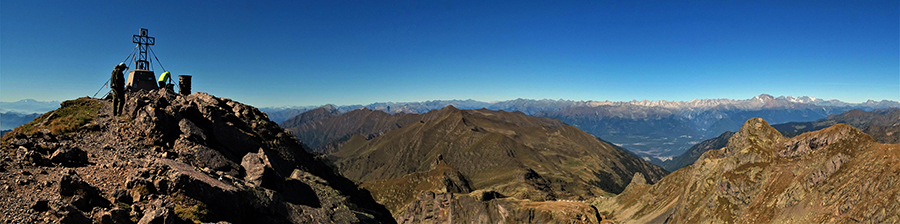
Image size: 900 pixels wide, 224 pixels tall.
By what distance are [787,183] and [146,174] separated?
444ft

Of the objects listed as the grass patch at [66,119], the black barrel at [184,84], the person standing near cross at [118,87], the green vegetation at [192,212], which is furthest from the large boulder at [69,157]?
the black barrel at [184,84]

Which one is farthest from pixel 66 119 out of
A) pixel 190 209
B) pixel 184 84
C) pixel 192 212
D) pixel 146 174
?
pixel 184 84

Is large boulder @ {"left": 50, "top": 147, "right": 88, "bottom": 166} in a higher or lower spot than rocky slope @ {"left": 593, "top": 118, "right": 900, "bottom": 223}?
higher

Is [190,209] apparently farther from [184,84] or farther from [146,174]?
[184,84]

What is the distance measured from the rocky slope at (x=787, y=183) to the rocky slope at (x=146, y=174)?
108m

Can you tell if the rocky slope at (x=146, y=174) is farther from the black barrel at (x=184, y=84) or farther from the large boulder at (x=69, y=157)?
the black barrel at (x=184, y=84)

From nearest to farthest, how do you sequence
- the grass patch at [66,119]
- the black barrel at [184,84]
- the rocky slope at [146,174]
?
the rocky slope at [146,174] → the grass patch at [66,119] → the black barrel at [184,84]

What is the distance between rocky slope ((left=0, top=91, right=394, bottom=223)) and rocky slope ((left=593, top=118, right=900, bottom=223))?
356 ft

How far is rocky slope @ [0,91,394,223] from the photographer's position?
16719 millimetres

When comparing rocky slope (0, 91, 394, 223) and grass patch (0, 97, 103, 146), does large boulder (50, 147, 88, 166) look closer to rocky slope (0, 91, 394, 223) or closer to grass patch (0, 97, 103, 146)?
rocky slope (0, 91, 394, 223)

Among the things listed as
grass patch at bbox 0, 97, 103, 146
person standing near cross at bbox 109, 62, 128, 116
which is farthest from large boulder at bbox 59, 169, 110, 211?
person standing near cross at bbox 109, 62, 128, 116

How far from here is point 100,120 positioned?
2934 centimetres

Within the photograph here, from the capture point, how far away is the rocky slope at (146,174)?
658 inches

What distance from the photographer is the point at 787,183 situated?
4230 inches
